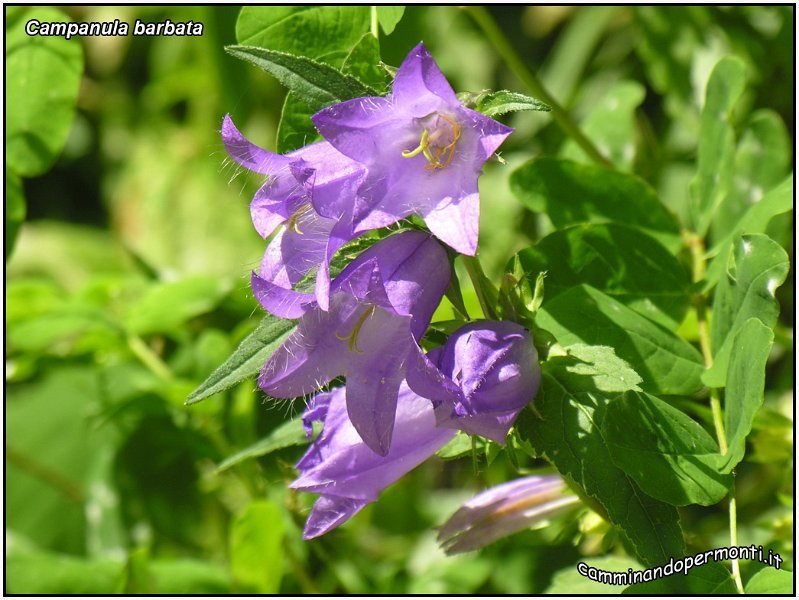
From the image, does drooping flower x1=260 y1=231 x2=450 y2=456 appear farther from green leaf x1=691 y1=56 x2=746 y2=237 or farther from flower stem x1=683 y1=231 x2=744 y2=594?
green leaf x1=691 y1=56 x2=746 y2=237

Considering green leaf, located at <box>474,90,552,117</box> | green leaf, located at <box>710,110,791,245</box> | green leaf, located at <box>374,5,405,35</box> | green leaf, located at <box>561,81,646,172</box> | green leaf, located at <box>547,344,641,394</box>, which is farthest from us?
green leaf, located at <box>561,81,646,172</box>

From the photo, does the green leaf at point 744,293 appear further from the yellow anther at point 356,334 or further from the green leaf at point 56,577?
the green leaf at point 56,577

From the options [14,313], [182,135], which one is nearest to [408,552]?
[14,313]

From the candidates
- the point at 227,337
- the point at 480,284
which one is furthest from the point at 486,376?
the point at 227,337

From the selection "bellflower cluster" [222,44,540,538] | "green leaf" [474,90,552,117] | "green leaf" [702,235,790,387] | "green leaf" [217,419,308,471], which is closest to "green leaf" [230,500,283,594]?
"green leaf" [217,419,308,471]

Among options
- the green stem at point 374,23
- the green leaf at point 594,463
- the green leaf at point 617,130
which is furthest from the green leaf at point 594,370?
the green leaf at point 617,130
